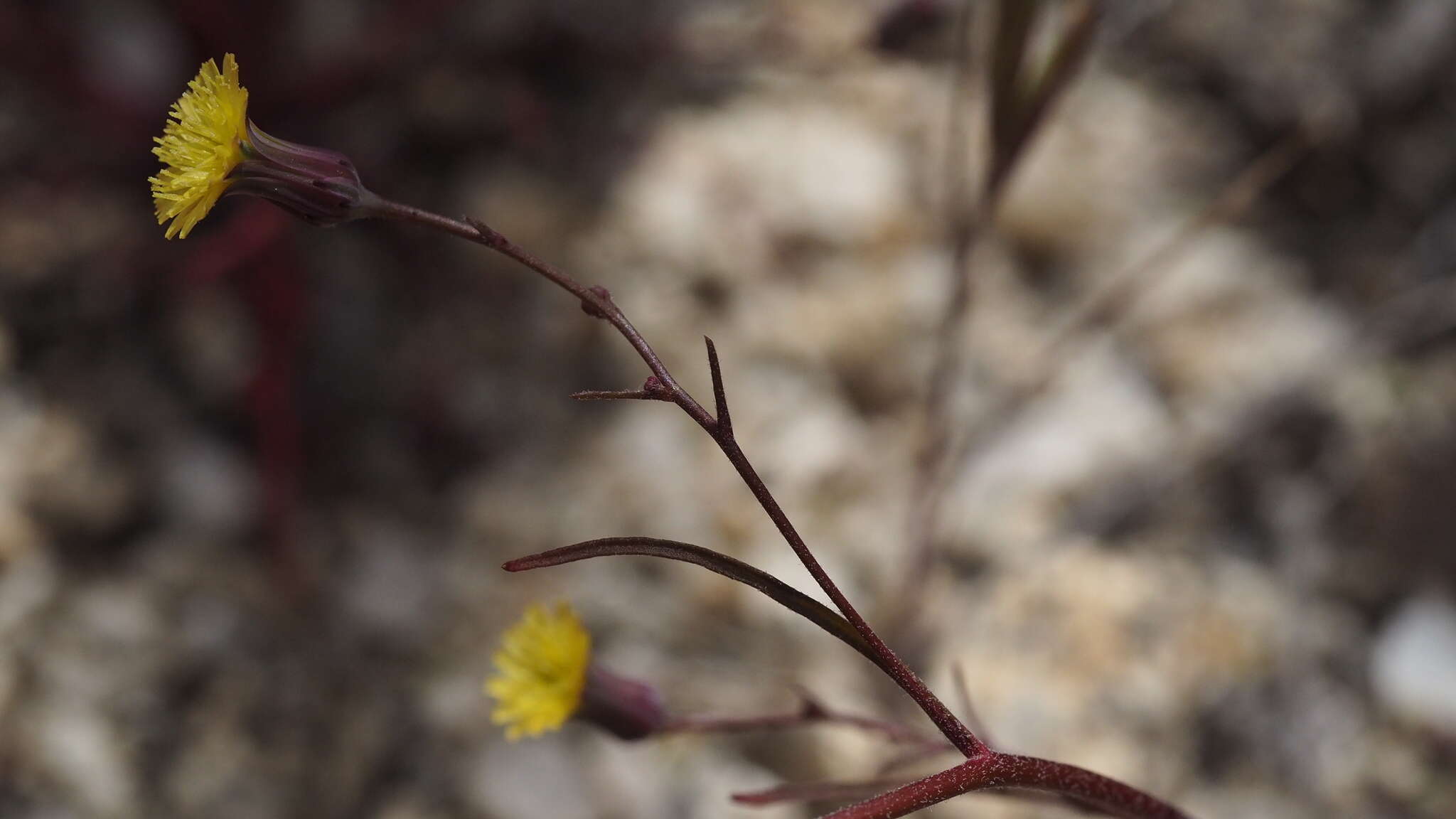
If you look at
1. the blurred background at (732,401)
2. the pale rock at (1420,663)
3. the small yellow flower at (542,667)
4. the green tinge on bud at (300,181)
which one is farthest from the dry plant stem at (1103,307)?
the green tinge on bud at (300,181)

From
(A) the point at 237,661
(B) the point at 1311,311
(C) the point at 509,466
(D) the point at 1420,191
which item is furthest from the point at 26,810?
(D) the point at 1420,191

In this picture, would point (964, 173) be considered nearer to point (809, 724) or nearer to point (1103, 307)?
point (1103, 307)

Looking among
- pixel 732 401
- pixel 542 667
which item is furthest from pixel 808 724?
pixel 732 401

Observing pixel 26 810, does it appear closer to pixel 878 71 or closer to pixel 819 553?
pixel 819 553

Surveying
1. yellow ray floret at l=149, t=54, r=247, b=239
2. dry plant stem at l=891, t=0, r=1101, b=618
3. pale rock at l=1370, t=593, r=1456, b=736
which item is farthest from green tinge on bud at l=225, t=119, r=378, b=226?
A: pale rock at l=1370, t=593, r=1456, b=736

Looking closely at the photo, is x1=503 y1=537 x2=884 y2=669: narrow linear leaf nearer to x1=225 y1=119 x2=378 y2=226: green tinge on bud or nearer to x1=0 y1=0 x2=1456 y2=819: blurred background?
x1=225 y1=119 x2=378 y2=226: green tinge on bud

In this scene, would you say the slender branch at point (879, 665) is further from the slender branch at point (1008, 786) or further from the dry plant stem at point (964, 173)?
the dry plant stem at point (964, 173)
